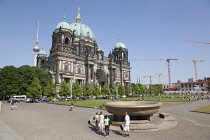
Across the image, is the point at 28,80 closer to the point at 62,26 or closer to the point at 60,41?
the point at 60,41

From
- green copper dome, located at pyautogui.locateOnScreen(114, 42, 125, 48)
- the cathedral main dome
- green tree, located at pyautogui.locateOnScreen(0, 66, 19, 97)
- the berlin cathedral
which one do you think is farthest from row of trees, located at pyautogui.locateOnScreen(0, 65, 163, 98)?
green copper dome, located at pyautogui.locateOnScreen(114, 42, 125, 48)

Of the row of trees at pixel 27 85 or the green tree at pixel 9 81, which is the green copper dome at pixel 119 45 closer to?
the row of trees at pixel 27 85

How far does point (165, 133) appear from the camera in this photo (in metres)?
11.5

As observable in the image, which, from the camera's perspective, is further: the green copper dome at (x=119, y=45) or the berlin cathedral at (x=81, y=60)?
the green copper dome at (x=119, y=45)

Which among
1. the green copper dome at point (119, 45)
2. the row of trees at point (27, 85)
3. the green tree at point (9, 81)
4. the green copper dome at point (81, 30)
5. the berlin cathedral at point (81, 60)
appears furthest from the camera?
the green copper dome at point (119, 45)

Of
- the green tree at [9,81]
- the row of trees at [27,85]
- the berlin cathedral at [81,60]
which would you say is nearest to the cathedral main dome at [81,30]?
the berlin cathedral at [81,60]

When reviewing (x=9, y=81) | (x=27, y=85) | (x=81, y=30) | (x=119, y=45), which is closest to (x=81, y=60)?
(x=81, y=30)

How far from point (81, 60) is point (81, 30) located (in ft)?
78.8

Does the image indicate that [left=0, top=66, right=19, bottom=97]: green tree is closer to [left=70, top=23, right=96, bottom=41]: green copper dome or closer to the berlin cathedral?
the berlin cathedral

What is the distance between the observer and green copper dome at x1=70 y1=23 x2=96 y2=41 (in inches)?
3564

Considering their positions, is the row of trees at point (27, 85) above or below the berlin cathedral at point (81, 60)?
below

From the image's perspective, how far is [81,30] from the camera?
303 ft

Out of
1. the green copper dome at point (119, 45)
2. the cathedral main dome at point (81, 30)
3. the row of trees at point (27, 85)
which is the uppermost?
the cathedral main dome at point (81, 30)

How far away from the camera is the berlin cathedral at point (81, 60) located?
2716 inches
